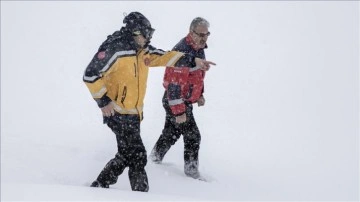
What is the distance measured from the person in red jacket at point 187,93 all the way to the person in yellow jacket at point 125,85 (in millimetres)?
576

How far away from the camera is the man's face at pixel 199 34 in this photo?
232 inches

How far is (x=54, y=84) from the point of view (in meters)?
16.7

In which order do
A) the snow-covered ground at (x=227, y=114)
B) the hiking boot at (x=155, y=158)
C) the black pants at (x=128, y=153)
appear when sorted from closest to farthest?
the black pants at (x=128, y=153) < the snow-covered ground at (x=227, y=114) < the hiking boot at (x=155, y=158)

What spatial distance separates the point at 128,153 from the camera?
516 centimetres

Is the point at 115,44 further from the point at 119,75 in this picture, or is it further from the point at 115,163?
the point at 115,163

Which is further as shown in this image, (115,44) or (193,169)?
(193,169)

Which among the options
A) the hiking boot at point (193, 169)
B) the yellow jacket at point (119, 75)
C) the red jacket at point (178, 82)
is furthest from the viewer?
the hiking boot at point (193, 169)

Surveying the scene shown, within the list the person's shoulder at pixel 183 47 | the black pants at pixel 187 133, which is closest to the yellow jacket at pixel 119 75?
the person's shoulder at pixel 183 47

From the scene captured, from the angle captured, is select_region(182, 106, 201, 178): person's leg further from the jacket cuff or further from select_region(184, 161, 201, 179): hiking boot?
the jacket cuff

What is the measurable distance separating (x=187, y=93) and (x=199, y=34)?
25.4 inches

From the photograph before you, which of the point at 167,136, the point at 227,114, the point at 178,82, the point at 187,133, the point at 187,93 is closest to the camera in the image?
the point at 178,82

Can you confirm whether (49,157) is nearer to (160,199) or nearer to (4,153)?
(4,153)

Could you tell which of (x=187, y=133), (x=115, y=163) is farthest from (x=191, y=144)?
(x=115, y=163)

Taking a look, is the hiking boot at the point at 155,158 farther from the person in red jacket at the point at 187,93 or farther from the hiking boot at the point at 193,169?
the hiking boot at the point at 193,169
